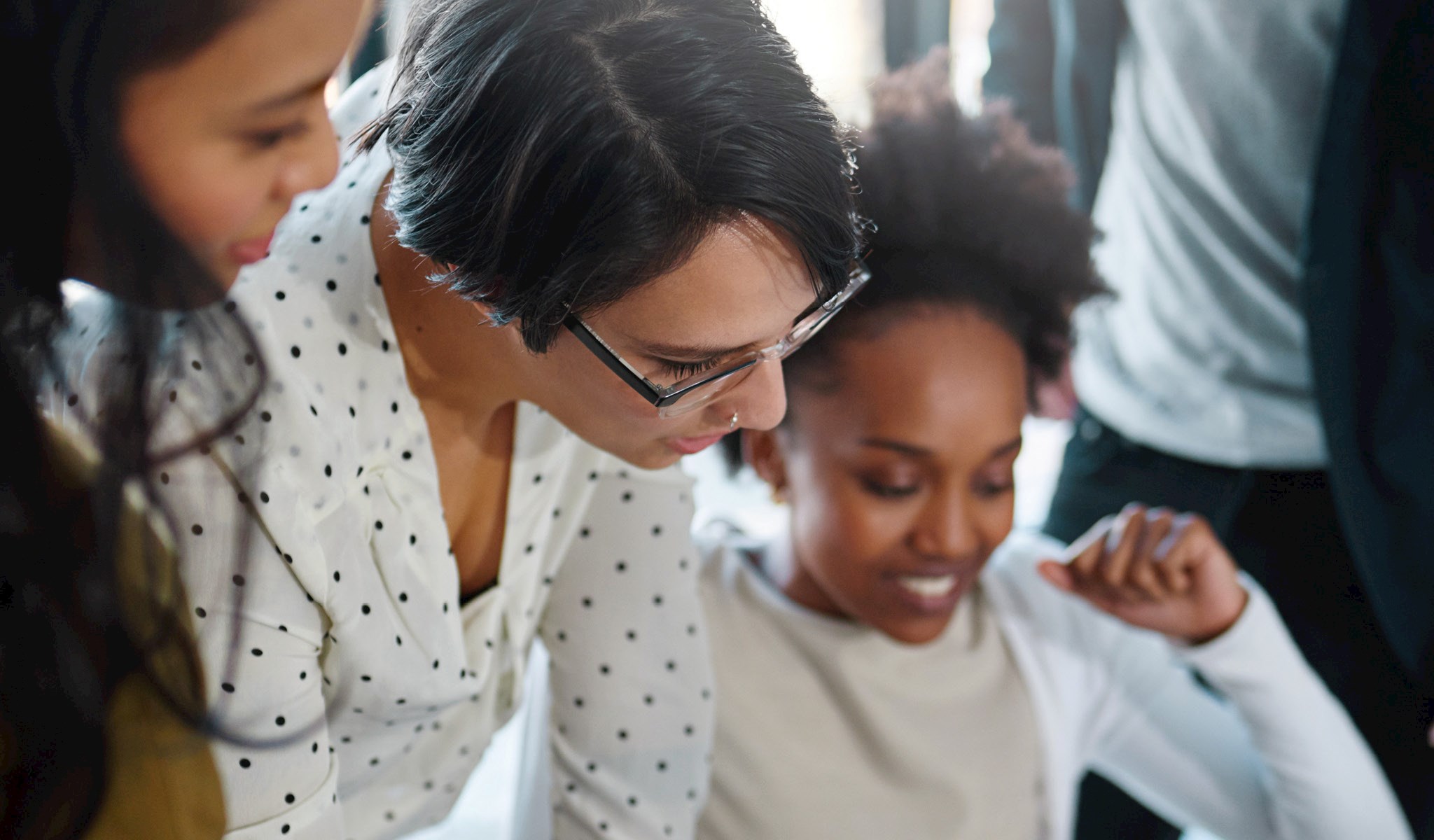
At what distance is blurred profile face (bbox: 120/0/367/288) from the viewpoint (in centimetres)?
58

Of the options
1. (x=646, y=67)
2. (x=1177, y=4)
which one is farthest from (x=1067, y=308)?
(x=646, y=67)

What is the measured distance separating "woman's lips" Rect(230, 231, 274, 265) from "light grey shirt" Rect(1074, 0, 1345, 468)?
96cm

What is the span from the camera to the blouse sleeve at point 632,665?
1.05m

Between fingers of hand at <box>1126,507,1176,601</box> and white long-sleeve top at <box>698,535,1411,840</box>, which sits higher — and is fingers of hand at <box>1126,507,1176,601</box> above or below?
above

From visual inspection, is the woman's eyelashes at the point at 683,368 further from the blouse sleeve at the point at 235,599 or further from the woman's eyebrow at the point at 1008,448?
the woman's eyebrow at the point at 1008,448

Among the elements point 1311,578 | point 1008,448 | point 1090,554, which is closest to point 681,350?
point 1008,448

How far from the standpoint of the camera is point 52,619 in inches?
24.4

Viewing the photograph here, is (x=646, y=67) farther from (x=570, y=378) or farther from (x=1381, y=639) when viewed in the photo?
(x=1381, y=639)

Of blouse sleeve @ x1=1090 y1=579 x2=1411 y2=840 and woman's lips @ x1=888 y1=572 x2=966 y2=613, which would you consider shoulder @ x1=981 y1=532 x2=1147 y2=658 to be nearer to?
blouse sleeve @ x1=1090 y1=579 x2=1411 y2=840

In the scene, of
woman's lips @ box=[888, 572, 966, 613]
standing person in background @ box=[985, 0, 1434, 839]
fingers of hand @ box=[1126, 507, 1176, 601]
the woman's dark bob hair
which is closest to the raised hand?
fingers of hand @ box=[1126, 507, 1176, 601]

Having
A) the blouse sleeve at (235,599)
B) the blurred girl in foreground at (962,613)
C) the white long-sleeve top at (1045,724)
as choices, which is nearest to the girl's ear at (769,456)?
the blurred girl in foreground at (962,613)

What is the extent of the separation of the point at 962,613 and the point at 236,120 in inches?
38.3

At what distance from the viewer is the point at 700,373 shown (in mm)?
789

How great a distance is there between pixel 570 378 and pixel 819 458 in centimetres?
44
